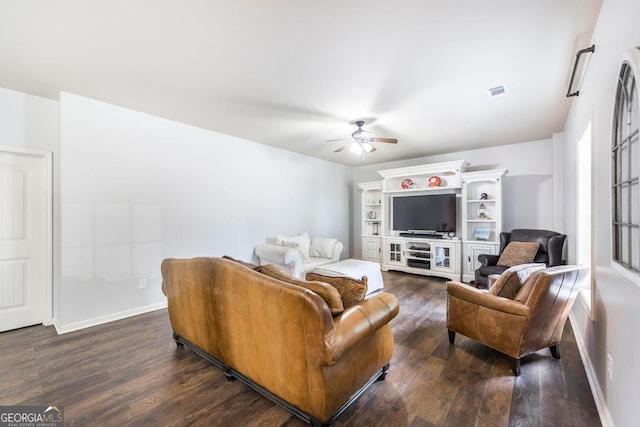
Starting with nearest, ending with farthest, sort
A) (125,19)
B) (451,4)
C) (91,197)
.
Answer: (451,4) < (125,19) < (91,197)

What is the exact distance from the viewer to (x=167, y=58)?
2.33m

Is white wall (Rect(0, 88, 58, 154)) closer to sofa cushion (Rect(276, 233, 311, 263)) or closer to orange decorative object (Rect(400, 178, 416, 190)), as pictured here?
sofa cushion (Rect(276, 233, 311, 263))

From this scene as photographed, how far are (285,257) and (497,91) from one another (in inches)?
130

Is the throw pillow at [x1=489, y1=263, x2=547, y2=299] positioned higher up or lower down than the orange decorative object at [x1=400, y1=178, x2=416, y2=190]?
lower down

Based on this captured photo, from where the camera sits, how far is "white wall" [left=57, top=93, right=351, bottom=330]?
304 centimetres

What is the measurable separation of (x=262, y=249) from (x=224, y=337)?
2.53m

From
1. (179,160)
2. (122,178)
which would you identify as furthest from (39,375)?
(179,160)

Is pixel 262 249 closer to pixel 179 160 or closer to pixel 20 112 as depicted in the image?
pixel 179 160

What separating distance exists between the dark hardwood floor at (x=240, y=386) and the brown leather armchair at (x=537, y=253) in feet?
3.82

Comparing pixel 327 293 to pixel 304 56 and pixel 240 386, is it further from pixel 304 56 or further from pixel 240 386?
pixel 304 56

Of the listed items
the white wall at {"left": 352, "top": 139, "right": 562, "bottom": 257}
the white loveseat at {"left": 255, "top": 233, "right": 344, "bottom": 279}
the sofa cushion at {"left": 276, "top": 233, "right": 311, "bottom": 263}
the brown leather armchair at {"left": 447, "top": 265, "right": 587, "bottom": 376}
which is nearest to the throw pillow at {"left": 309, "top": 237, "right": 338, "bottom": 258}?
the white loveseat at {"left": 255, "top": 233, "right": 344, "bottom": 279}

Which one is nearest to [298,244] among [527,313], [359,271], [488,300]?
[359,271]

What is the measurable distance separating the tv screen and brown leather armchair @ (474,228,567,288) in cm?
99

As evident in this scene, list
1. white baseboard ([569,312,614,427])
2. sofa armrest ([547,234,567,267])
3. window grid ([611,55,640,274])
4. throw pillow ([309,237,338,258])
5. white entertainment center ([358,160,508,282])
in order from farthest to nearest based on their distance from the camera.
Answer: throw pillow ([309,237,338,258]) < white entertainment center ([358,160,508,282]) < sofa armrest ([547,234,567,267]) < white baseboard ([569,312,614,427]) < window grid ([611,55,640,274])
